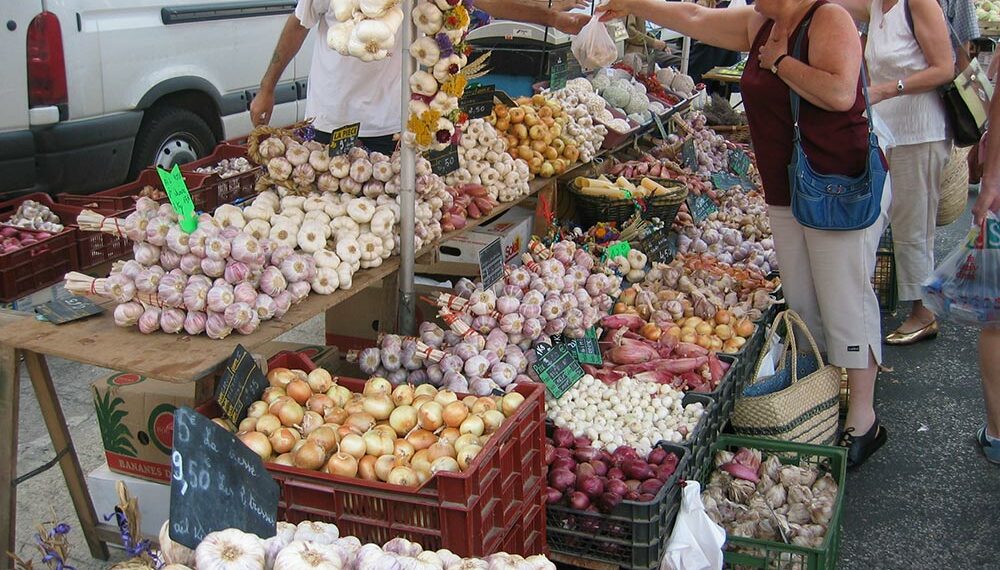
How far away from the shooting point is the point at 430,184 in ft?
11.8

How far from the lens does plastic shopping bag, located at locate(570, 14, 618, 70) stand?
466 centimetres

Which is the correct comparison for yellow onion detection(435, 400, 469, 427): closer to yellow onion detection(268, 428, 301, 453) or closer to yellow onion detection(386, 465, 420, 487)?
yellow onion detection(386, 465, 420, 487)

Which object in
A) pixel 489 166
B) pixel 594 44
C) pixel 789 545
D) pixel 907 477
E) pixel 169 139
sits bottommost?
pixel 907 477

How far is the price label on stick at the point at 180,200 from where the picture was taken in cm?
264

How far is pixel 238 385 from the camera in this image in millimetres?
2529

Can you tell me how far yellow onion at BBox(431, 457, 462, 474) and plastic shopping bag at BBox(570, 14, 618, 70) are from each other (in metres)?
2.85

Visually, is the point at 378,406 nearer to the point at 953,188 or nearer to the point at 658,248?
the point at 658,248

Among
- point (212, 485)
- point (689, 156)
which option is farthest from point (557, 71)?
point (212, 485)

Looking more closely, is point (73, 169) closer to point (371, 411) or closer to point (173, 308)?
point (173, 308)

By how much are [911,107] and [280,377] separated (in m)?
3.35

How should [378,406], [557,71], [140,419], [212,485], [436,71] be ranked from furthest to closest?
1. [557,71]
2. [436,71]
3. [140,419]
4. [378,406]
5. [212,485]

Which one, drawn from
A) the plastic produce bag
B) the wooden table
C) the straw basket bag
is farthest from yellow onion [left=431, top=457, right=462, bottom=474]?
the straw basket bag

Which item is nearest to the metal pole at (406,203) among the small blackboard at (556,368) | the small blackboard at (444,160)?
the small blackboard at (444,160)

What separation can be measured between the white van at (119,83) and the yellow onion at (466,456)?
13.0ft
